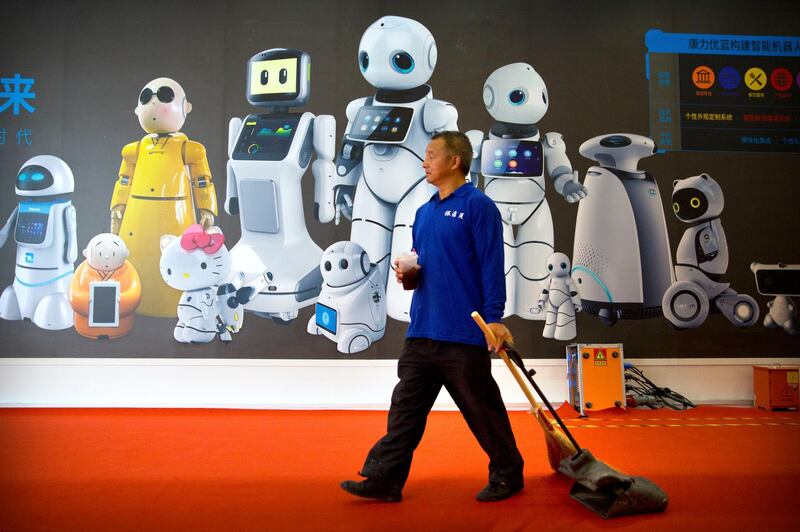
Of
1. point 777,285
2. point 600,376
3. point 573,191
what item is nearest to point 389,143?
point 573,191

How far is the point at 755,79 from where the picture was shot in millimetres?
5527

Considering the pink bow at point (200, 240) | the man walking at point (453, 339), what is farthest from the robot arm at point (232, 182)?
the man walking at point (453, 339)

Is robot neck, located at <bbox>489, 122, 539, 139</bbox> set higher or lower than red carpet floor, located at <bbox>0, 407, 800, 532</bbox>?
higher

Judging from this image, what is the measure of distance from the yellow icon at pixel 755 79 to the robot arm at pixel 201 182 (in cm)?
459

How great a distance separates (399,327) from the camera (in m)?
5.17

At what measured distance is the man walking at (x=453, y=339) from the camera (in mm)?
2566

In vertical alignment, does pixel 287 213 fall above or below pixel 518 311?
above

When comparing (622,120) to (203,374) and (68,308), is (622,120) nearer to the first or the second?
(203,374)

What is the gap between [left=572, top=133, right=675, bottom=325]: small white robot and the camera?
5.25 meters

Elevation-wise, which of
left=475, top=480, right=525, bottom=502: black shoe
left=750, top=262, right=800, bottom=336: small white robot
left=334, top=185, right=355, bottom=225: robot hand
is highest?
left=334, top=185, right=355, bottom=225: robot hand

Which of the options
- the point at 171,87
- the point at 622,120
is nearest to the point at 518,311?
the point at 622,120

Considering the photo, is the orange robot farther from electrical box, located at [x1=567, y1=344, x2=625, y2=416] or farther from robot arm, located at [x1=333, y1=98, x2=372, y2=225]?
electrical box, located at [x1=567, y1=344, x2=625, y2=416]

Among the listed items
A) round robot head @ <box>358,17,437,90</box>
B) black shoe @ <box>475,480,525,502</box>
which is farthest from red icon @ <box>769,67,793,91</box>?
black shoe @ <box>475,480,525,502</box>

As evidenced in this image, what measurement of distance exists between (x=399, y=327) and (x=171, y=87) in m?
2.69
